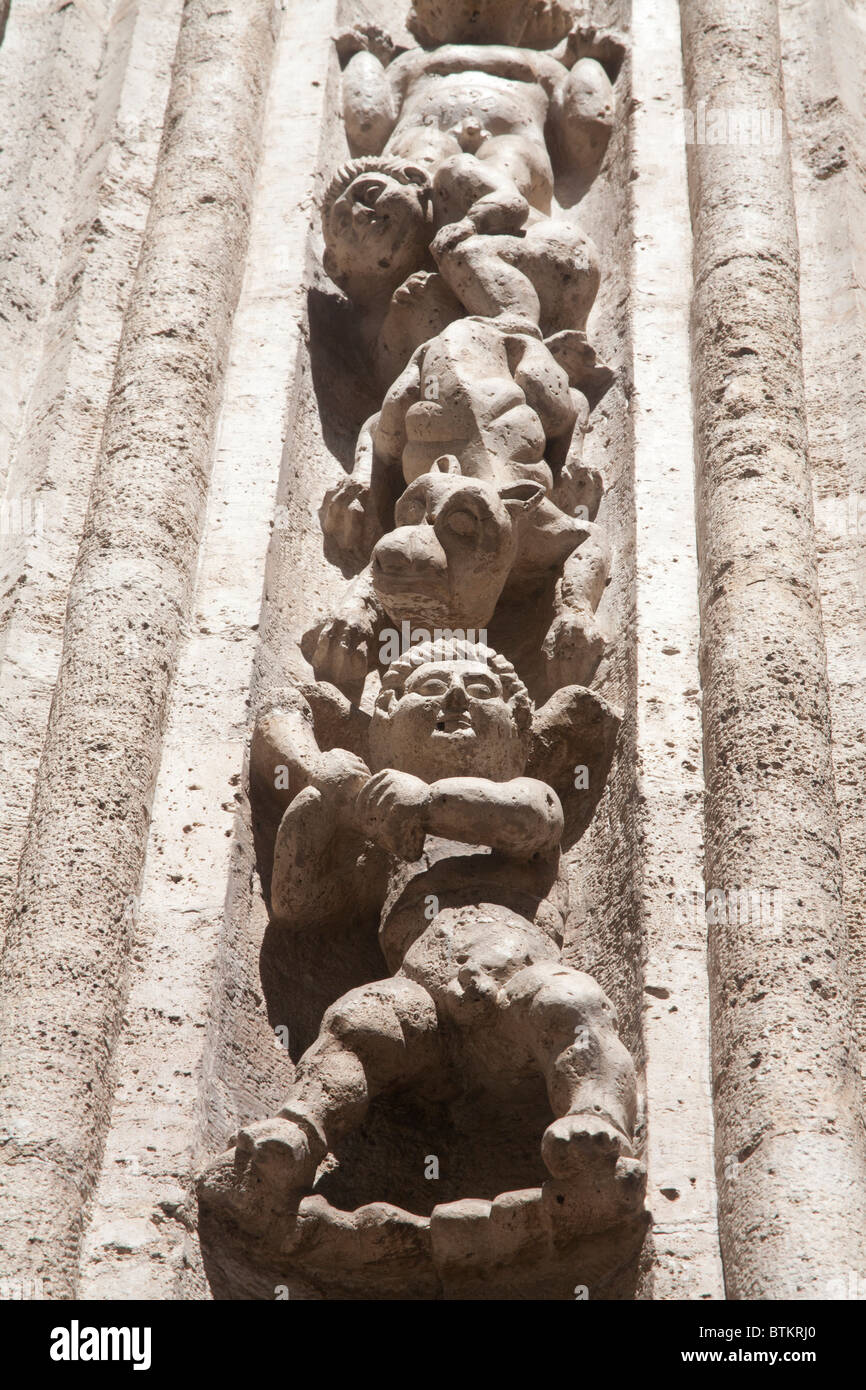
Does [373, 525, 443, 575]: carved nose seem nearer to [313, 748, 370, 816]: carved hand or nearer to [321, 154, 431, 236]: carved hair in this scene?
[313, 748, 370, 816]: carved hand

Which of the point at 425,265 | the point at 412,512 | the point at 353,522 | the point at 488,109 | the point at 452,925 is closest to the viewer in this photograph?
the point at 452,925

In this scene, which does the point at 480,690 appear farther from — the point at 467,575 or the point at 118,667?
the point at 118,667

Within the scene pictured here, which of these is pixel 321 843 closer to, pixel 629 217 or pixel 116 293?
pixel 116 293

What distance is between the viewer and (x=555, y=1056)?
2.80 m

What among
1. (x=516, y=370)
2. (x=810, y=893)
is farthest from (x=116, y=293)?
(x=810, y=893)

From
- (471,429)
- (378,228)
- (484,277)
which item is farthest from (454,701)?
(378,228)

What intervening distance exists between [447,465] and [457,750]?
0.85 metres

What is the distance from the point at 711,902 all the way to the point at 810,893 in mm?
177

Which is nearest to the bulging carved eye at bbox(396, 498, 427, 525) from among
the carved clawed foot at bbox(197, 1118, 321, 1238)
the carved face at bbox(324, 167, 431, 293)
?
the carved face at bbox(324, 167, 431, 293)

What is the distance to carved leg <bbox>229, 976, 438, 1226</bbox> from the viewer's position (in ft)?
9.01

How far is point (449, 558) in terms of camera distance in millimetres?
3693

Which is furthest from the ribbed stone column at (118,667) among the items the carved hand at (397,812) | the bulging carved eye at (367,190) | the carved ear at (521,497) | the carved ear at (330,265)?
the carved ear at (521,497)

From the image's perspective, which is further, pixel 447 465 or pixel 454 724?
pixel 447 465

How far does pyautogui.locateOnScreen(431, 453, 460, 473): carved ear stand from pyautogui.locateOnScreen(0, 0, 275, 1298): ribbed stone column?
0.50 m
